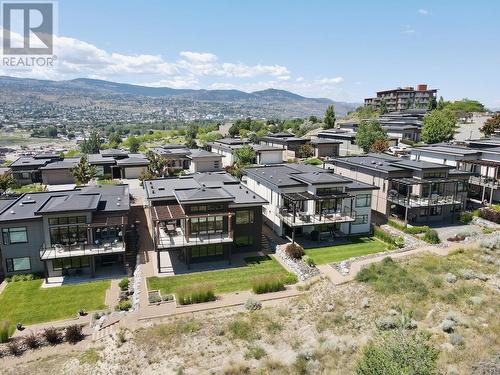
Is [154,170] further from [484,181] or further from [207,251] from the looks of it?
[484,181]

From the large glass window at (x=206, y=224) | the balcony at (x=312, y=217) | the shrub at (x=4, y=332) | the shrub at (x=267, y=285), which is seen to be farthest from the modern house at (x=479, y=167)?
the shrub at (x=4, y=332)

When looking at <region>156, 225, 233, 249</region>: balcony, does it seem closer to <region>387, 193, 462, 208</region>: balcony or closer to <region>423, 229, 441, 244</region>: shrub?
<region>423, 229, 441, 244</region>: shrub

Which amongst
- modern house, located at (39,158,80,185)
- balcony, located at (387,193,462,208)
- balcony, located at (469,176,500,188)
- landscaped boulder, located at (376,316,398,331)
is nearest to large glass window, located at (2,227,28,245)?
landscaped boulder, located at (376,316,398,331)

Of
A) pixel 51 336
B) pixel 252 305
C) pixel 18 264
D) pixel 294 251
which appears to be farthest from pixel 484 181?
pixel 18 264

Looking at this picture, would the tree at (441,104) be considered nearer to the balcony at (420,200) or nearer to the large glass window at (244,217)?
the balcony at (420,200)

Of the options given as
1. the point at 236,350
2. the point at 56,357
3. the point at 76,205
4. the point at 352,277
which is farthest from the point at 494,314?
the point at 76,205
